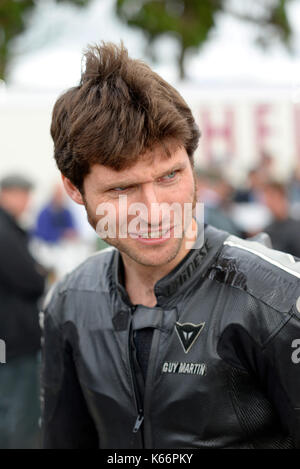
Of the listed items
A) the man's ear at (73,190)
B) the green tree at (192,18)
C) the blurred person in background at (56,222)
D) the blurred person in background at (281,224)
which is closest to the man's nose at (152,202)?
the man's ear at (73,190)

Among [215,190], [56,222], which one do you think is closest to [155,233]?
[215,190]

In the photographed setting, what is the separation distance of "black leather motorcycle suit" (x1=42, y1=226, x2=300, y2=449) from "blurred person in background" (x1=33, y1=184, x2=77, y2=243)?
19.0 feet

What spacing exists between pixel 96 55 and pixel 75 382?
94 cm

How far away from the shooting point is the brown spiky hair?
58.1 inches

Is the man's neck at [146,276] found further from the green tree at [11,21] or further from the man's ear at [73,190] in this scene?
the green tree at [11,21]

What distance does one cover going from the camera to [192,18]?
16469mm

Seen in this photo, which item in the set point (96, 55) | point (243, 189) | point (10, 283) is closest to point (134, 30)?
point (243, 189)

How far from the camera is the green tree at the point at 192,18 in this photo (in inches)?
623

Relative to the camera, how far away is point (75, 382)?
71.6 inches

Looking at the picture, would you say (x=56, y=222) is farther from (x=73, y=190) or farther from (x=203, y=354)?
(x=203, y=354)

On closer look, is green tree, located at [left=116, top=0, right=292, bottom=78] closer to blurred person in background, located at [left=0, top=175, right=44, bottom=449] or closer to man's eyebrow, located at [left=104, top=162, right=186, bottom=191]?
blurred person in background, located at [left=0, top=175, right=44, bottom=449]

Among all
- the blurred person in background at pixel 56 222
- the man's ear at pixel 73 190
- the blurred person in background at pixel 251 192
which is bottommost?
the blurred person in background at pixel 56 222

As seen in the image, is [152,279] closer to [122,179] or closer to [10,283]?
[122,179]

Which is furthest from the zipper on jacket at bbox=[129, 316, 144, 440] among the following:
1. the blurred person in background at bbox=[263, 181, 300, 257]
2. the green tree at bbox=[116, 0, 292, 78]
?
the green tree at bbox=[116, 0, 292, 78]
